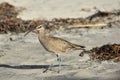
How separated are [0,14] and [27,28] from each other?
226cm

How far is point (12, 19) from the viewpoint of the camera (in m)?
17.0

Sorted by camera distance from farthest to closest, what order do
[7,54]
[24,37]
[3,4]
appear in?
[3,4] → [24,37] → [7,54]

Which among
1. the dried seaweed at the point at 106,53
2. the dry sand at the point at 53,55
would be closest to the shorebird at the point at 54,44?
the dry sand at the point at 53,55

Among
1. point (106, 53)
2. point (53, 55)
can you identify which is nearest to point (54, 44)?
point (106, 53)

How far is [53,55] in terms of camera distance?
40.8 feet

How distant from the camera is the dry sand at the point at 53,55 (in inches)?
405

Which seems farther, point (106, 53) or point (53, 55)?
point (53, 55)

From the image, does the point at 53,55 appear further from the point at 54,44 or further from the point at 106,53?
the point at 54,44

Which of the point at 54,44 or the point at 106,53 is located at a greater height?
the point at 54,44

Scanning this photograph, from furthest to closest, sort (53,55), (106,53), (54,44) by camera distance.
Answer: (53,55) < (106,53) < (54,44)

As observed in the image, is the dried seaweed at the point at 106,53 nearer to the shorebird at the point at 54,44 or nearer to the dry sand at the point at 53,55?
the dry sand at the point at 53,55

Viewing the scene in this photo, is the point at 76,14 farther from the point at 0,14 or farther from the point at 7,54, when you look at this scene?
the point at 7,54

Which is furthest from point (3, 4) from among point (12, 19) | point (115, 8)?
point (115, 8)

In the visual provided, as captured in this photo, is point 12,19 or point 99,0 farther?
point 99,0
